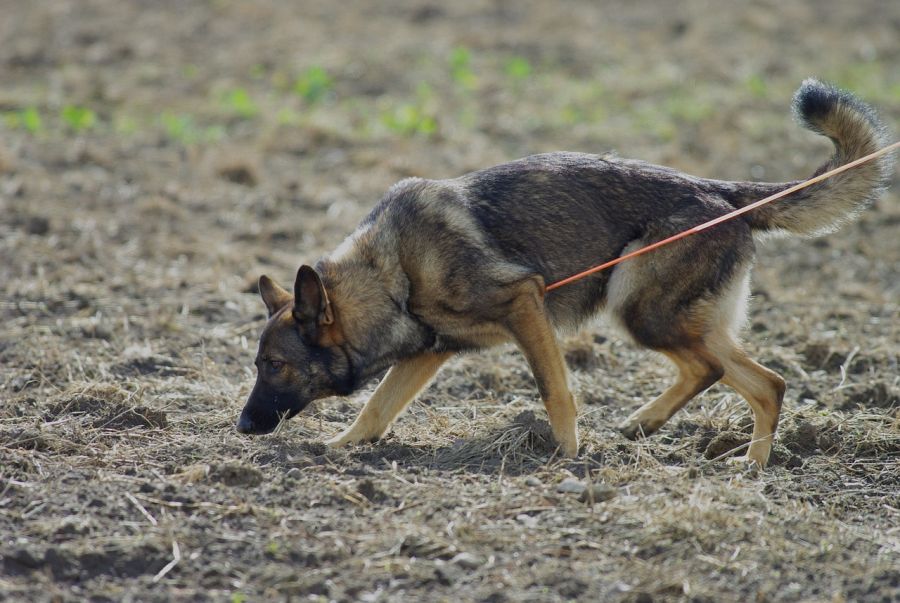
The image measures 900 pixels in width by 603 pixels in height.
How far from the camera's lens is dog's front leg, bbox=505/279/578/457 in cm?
551

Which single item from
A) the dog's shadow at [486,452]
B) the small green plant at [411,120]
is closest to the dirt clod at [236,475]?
the dog's shadow at [486,452]

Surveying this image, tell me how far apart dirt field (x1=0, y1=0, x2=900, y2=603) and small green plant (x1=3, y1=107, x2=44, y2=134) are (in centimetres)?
4

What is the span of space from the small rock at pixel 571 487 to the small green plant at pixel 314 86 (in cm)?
947

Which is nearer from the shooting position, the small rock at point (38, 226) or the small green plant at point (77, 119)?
the small rock at point (38, 226)

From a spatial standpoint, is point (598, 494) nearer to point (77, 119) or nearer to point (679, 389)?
point (679, 389)

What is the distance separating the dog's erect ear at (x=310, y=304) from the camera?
5273 mm

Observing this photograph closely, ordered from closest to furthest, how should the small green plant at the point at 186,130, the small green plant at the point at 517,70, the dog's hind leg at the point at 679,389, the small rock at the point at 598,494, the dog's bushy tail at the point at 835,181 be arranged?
the small rock at the point at 598,494 → the dog's hind leg at the point at 679,389 → the dog's bushy tail at the point at 835,181 → the small green plant at the point at 186,130 → the small green plant at the point at 517,70

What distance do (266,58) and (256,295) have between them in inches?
316

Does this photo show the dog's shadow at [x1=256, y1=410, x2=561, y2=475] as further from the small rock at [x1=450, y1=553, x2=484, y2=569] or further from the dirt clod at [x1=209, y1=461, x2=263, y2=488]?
the small rock at [x1=450, y1=553, x2=484, y2=569]

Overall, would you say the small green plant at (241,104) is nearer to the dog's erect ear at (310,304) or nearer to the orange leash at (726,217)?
the dog's erect ear at (310,304)

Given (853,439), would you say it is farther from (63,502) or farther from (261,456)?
(63,502)

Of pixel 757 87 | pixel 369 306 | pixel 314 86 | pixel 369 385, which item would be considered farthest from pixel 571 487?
pixel 757 87

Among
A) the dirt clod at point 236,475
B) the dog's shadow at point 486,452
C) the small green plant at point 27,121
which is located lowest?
the dog's shadow at point 486,452

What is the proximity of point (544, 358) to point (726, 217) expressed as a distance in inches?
46.0
